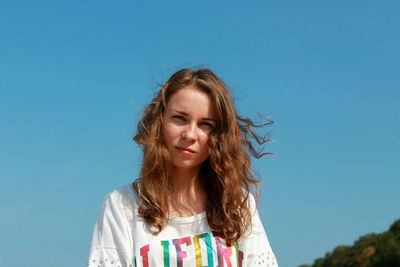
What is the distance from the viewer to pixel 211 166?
13.3ft

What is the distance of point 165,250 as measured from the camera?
11.9ft

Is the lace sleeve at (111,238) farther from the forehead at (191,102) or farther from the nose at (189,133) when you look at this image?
the forehead at (191,102)

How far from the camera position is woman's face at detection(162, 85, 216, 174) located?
3.77 metres

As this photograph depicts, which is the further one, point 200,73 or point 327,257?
point 327,257

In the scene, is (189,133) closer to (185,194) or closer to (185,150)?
(185,150)

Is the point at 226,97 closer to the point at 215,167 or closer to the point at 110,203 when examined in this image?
the point at 215,167

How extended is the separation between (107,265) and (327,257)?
50682 mm

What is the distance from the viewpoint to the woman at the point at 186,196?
12.0 feet

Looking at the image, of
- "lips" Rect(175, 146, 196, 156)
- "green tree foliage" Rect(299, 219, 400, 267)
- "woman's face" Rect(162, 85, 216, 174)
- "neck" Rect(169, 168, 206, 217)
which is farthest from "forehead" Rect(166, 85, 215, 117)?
"green tree foliage" Rect(299, 219, 400, 267)

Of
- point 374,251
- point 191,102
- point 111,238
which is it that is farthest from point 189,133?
point 374,251

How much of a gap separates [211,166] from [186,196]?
31cm

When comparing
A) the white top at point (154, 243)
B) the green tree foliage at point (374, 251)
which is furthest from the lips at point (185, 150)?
the green tree foliage at point (374, 251)

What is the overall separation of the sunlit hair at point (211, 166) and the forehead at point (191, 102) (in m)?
0.04

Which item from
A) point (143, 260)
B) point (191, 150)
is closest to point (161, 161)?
point (191, 150)
